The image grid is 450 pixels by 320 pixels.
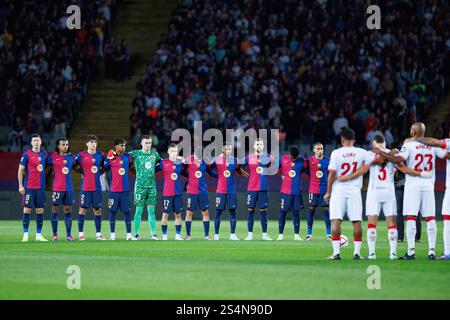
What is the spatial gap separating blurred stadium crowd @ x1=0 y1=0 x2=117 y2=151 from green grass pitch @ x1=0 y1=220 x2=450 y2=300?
1456 cm

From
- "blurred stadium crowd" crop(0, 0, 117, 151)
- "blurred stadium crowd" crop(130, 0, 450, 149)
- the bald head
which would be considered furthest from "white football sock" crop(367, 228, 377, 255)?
"blurred stadium crowd" crop(0, 0, 117, 151)

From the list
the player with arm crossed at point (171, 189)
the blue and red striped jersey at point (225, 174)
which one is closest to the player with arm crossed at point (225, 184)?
the blue and red striped jersey at point (225, 174)

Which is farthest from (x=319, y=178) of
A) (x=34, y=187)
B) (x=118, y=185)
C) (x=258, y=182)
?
(x=34, y=187)

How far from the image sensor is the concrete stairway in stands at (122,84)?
4047cm

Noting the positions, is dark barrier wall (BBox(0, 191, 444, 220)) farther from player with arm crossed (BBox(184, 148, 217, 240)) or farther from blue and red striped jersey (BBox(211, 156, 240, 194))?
blue and red striped jersey (BBox(211, 156, 240, 194))

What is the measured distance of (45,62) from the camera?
135 ft

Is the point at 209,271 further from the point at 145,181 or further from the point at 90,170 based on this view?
the point at 90,170

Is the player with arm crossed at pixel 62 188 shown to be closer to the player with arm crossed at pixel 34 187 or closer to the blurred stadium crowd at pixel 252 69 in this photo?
the player with arm crossed at pixel 34 187

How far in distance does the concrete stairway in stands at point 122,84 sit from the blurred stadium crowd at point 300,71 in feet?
5.68

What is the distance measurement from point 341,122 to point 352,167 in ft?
57.7
